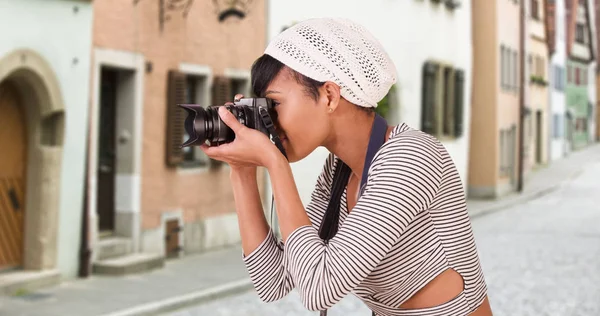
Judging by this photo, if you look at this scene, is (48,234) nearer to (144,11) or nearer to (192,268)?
(192,268)

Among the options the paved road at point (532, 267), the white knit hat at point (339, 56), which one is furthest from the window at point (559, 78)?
the white knit hat at point (339, 56)

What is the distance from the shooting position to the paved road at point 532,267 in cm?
1050

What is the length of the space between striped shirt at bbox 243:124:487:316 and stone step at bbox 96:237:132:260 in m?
10.4

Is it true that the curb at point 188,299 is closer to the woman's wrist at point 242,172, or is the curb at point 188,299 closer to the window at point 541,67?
the woman's wrist at point 242,172

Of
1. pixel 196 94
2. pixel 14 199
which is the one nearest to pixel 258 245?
pixel 14 199

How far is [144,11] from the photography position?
13602 mm

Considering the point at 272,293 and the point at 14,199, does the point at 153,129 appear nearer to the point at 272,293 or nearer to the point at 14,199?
the point at 14,199

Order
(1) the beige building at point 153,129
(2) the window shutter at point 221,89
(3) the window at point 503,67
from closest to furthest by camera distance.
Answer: (1) the beige building at point 153,129 < (2) the window shutter at point 221,89 < (3) the window at point 503,67

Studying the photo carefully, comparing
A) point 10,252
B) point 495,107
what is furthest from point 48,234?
point 495,107

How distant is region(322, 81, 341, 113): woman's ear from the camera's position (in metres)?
2.26

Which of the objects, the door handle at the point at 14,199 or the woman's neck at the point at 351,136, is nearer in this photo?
the woman's neck at the point at 351,136

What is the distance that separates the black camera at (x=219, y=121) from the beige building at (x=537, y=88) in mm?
39151

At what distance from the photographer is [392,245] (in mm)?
2250

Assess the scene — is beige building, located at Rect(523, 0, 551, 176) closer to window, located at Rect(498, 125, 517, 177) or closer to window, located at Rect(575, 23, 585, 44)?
window, located at Rect(498, 125, 517, 177)
